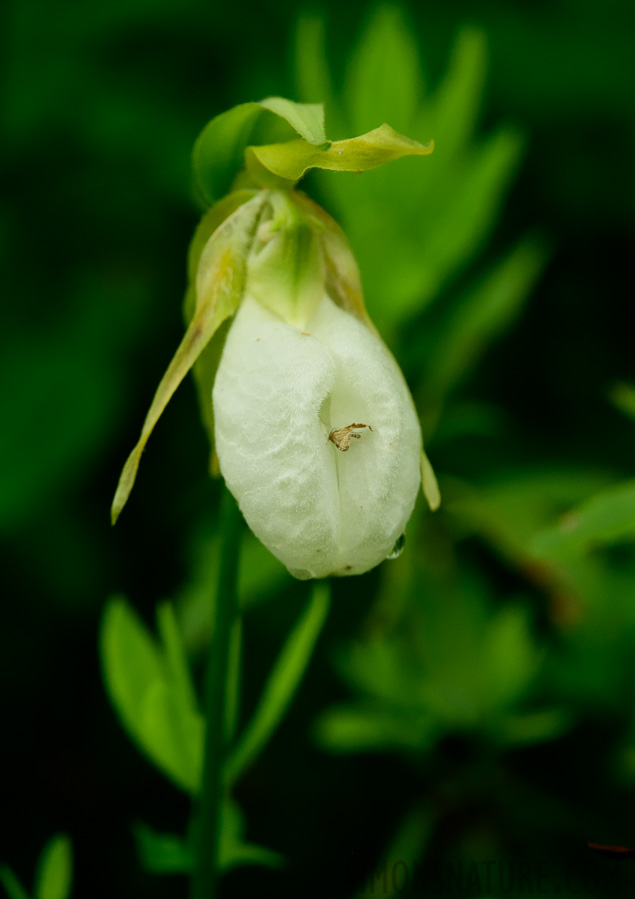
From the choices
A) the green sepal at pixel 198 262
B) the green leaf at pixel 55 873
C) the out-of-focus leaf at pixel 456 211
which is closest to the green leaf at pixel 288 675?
the green leaf at pixel 55 873

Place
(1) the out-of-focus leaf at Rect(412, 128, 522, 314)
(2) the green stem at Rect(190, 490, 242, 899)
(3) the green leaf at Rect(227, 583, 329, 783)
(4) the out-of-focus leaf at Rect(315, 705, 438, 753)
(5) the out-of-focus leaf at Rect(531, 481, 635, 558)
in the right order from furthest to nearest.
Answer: (1) the out-of-focus leaf at Rect(412, 128, 522, 314) → (4) the out-of-focus leaf at Rect(315, 705, 438, 753) → (3) the green leaf at Rect(227, 583, 329, 783) → (5) the out-of-focus leaf at Rect(531, 481, 635, 558) → (2) the green stem at Rect(190, 490, 242, 899)

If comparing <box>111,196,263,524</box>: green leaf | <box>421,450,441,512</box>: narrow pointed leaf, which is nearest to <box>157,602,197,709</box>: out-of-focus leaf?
<box>111,196,263,524</box>: green leaf

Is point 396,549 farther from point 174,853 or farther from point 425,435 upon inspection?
point 425,435

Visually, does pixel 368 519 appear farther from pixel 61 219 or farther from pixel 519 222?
pixel 519 222

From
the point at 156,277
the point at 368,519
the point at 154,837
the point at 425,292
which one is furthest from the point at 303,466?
the point at 156,277

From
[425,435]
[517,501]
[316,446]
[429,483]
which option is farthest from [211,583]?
[316,446]

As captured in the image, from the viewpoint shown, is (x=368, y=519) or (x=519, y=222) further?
(x=519, y=222)

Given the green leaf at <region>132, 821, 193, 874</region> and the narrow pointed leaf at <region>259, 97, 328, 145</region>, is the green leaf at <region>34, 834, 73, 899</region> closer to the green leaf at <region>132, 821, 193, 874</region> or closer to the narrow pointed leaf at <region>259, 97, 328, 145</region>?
the green leaf at <region>132, 821, 193, 874</region>
